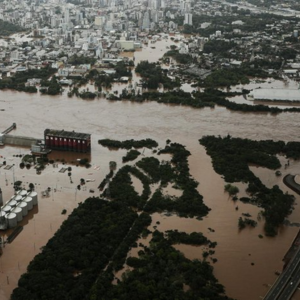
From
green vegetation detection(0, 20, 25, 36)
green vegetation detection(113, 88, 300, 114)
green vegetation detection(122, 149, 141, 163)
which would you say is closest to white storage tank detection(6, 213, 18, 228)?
green vegetation detection(122, 149, 141, 163)

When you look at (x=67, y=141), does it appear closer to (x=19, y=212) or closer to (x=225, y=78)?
(x=19, y=212)

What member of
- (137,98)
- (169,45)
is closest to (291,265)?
(137,98)

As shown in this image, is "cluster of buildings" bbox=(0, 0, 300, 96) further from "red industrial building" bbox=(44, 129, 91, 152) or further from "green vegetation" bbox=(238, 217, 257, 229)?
"green vegetation" bbox=(238, 217, 257, 229)

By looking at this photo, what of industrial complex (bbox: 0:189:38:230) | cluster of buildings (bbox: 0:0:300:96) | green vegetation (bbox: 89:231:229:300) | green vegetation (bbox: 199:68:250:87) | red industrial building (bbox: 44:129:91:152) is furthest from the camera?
cluster of buildings (bbox: 0:0:300:96)

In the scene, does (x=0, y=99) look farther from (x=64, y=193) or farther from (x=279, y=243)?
(x=279, y=243)

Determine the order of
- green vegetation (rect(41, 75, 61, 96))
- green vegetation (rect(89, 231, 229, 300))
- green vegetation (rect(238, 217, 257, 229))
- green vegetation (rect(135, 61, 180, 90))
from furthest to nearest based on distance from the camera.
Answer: green vegetation (rect(135, 61, 180, 90)) < green vegetation (rect(41, 75, 61, 96)) < green vegetation (rect(238, 217, 257, 229)) < green vegetation (rect(89, 231, 229, 300))

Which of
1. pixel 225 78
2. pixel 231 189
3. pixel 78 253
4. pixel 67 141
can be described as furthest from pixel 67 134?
pixel 225 78

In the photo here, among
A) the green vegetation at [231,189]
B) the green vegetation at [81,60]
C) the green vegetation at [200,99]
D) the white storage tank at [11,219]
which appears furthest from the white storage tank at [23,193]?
the green vegetation at [81,60]
